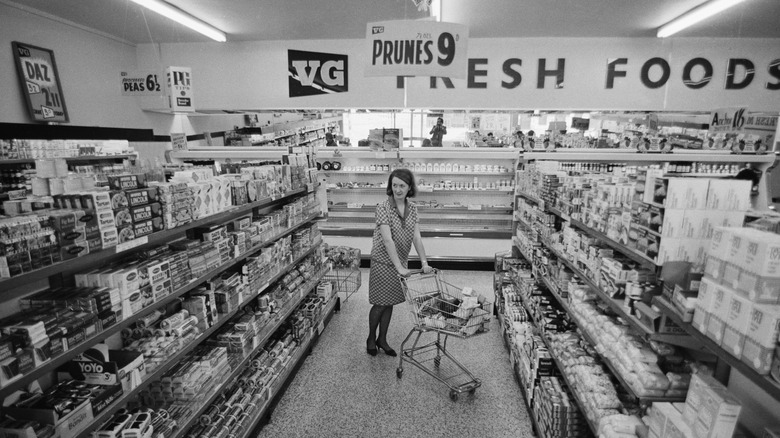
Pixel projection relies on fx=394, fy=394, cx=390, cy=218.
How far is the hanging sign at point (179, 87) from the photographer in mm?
6148

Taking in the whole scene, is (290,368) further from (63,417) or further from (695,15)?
(695,15)

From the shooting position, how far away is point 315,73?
8.16 meters

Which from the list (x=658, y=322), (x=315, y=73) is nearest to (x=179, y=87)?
(x=315, y=73)

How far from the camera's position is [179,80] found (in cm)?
624

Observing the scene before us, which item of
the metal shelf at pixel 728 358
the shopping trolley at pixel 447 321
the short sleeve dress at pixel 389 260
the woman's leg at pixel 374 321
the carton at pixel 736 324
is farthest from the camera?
the woman's leg at pixel 374 321

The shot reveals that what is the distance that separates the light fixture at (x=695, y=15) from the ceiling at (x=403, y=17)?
11 centimetres

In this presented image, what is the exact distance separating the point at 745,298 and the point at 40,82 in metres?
9.23

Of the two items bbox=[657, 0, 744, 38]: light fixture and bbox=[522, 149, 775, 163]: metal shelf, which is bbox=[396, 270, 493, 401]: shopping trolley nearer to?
bbox=[522, 149, 775, 163]: metal shelf

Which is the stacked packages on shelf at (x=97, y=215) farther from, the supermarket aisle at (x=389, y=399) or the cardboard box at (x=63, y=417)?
the supermarket aisle at (x=389, y=399)

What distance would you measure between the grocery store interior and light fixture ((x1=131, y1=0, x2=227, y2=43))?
4cm

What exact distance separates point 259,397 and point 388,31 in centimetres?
380

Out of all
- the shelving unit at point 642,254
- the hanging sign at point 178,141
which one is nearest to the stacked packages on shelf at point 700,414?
the shelving unit at point 642,254

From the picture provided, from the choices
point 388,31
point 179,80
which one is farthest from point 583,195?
point 179,80

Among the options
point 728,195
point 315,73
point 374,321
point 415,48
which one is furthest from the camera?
point 315,73
